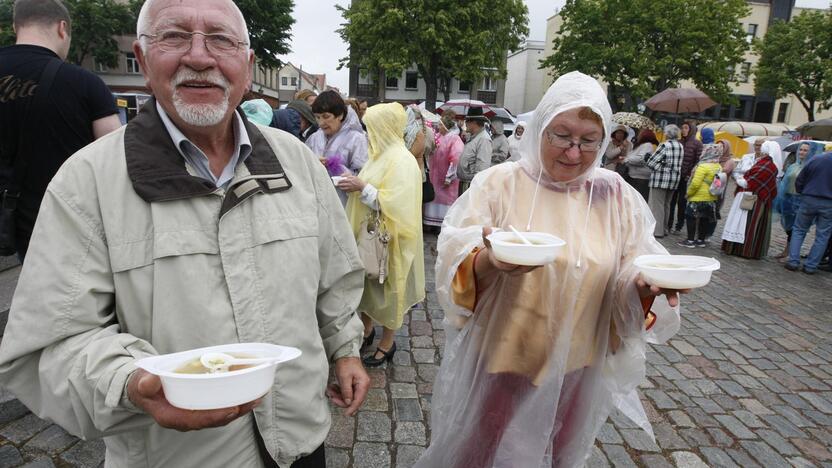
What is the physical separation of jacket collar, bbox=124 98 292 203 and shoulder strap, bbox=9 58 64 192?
1.46m

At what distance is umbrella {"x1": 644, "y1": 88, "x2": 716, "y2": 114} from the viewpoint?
1145cm

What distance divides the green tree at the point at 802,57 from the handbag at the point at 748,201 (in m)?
33.0

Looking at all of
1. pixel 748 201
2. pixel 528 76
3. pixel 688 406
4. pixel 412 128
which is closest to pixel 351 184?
pixel 412 128

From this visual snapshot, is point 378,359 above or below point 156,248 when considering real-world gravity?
below

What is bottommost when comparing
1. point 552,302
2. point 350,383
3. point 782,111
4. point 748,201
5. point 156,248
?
point 350,383

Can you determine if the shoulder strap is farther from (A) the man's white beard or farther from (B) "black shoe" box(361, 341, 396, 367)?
(B) "black shoe" box(361, 341, 396, 367)

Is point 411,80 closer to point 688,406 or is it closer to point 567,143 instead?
point 688,406

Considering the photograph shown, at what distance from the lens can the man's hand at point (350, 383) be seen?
5.42 ft

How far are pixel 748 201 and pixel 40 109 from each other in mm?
9374

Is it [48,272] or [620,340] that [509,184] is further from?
[48,272]

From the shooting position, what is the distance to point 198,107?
1325mm

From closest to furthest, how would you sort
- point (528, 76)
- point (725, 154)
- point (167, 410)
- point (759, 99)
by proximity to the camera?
point (167, 410)
point (725, 154)
point (759, 99)
point (528, 76)

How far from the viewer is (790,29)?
1337 inches

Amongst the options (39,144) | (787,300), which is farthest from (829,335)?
(39,144)
